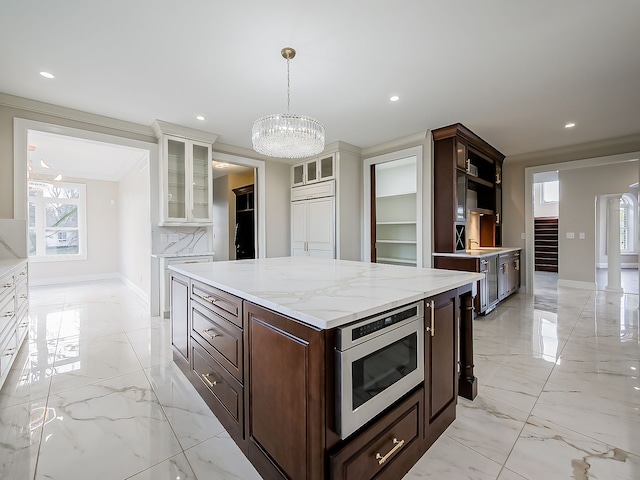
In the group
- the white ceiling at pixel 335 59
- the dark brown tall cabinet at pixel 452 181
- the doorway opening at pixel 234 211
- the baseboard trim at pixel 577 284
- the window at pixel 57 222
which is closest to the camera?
the white ceiling at pixel 335 59

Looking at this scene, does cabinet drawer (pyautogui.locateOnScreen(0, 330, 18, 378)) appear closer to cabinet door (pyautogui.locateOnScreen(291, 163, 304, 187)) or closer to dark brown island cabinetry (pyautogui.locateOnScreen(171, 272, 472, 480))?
dark brown island cabinetry (pyautogui.locateOnScreen(171, 272, 472, 480))

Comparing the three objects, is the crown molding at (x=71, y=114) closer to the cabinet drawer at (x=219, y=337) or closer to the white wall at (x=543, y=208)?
the cabinet drawer at (x=219, y=337)

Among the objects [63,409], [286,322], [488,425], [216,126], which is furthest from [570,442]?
[216,126]

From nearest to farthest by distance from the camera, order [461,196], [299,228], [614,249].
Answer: [461,196] < [299,228] < [614,249]

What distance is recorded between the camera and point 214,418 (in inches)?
69.6

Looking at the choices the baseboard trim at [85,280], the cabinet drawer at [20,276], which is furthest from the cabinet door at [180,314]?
the baseboard trim at [85,280]

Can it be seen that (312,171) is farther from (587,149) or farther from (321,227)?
(587,149)

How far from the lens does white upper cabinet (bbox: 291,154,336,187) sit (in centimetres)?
473

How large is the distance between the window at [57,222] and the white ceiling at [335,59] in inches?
184

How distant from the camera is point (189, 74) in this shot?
259 centimetres

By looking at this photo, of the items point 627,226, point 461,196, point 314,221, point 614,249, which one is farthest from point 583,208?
point 314,221

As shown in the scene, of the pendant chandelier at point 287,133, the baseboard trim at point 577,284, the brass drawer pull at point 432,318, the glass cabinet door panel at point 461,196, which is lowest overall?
the baseboard trim at point 577,284

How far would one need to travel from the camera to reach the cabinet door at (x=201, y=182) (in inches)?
163

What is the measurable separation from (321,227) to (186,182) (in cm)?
215
